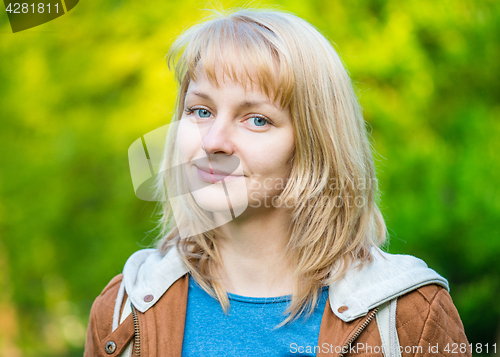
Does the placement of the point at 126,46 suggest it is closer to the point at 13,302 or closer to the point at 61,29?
the point at 61,29

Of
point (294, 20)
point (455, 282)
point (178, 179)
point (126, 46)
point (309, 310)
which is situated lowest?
point (455, 282)

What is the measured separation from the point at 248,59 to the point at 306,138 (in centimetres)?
34

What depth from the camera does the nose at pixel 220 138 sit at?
149 centimetres

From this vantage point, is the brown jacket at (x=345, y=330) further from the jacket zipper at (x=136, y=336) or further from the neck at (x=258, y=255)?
the neck at (x=258, y=255)

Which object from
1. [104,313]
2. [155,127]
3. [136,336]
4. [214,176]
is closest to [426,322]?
[214,176]

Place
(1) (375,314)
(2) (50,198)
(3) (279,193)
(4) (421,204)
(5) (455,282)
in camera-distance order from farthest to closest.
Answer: (2) (50,198)
(5) (455,282)
(4) (421,204)
(3) (279,193)
(1) (375,314)

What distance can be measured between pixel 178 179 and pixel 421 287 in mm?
1013

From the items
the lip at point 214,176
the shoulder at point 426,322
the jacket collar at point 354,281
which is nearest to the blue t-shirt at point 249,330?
the jacket collar at point 354,281

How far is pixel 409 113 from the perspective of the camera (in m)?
3.42

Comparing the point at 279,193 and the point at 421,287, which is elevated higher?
the point at 279,193

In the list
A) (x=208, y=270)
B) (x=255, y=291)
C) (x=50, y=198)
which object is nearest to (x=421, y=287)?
(x=255, y=291)

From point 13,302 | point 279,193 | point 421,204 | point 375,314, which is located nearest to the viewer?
point 375,314

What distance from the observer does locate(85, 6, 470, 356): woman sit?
1.50 metres

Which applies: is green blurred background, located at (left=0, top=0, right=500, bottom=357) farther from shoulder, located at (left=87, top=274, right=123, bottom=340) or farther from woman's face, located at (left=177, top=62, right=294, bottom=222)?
shoulder, located at (left=87, top=274, right=123, bottom=340)
